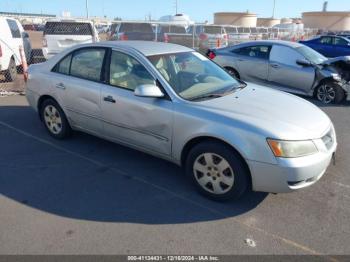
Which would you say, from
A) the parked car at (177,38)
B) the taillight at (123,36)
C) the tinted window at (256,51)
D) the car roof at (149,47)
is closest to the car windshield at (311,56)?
the tinted window at (256,51)

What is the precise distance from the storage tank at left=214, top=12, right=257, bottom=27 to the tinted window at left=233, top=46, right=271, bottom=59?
4175 cm

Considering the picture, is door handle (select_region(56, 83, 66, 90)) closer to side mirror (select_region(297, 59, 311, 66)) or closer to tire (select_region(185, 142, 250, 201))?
tire (select_region(185, 142, 250, 201))

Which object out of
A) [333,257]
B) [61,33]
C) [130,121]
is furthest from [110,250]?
[61,33]

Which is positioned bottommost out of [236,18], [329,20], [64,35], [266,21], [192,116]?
[192,116]

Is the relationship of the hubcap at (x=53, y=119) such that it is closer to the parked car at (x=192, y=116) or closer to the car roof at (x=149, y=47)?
the parked car at (x=192, y=116)

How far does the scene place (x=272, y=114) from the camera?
3357 mm

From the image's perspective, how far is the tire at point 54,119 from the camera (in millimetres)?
4915

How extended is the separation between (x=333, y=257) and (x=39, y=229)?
259cm

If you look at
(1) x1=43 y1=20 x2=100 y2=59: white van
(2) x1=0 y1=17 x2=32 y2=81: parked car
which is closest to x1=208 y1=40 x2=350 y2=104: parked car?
(1) x1=43 y1=20 x2=100 y2=59: white van

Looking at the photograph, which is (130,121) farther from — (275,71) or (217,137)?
(275,71)

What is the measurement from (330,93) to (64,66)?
6.07 m

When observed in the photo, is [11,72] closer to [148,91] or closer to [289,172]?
[148,91]

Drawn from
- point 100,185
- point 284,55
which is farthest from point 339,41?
point 100,185

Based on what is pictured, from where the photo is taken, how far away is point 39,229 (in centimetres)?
303
